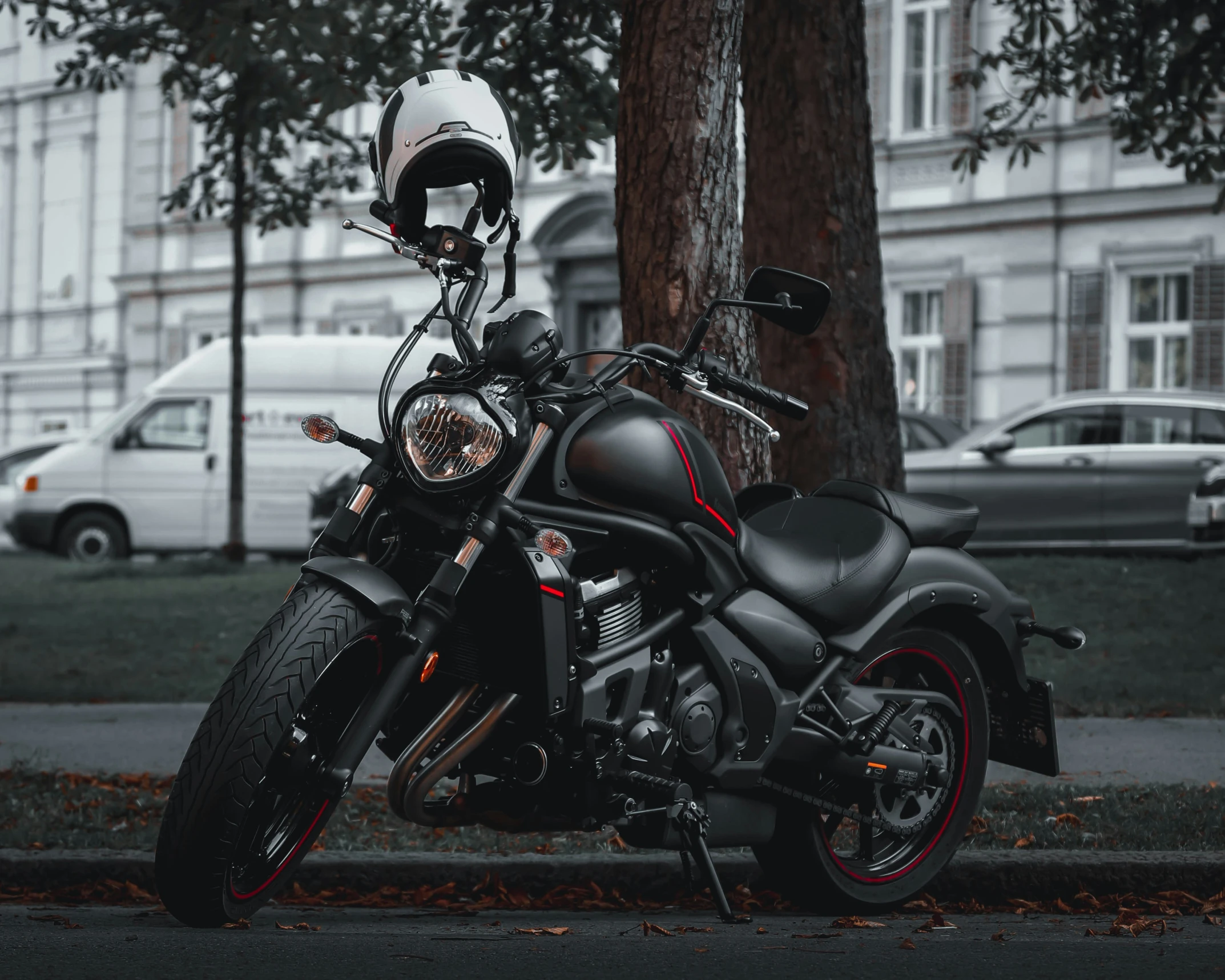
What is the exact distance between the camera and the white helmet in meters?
4.03

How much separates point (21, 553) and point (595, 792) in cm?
1895

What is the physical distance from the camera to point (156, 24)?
37.8 ft

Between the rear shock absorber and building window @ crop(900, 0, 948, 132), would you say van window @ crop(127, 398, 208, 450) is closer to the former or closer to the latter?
building window @ crop(900, 0, 948, 132)

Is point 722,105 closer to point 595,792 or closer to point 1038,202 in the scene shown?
point 595,792

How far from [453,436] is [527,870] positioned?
1658 millimetres

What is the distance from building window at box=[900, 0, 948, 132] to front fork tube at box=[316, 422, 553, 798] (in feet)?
64.6

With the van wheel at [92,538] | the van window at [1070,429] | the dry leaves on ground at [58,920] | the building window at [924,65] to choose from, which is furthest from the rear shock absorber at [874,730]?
the building window at [924,65]

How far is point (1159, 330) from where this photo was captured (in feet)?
67.1

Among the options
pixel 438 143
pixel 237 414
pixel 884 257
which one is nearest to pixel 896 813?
pixel 438 143

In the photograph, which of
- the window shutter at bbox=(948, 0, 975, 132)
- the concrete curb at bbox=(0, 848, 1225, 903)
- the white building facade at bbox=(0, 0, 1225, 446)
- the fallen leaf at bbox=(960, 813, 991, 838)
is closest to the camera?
the concrete curb at bbox=(0, 848, 1225, 903)

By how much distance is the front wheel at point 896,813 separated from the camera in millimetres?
4492

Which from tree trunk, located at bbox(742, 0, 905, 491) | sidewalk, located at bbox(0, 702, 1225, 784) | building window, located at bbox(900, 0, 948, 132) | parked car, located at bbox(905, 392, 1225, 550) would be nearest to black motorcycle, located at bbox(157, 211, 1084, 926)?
sidewalk, located at bbox(0, 702, 1225, 784)

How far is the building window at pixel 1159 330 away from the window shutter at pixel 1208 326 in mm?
210

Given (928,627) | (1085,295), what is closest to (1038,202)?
(1085,295)
